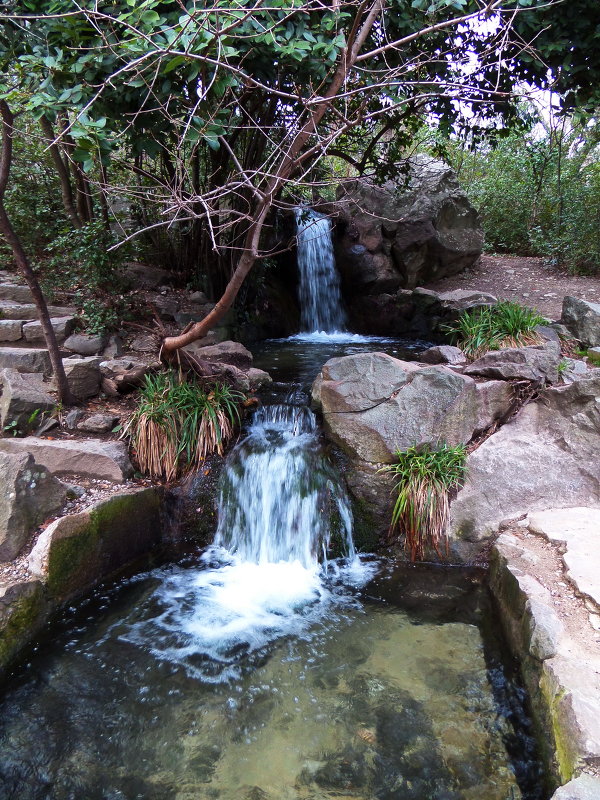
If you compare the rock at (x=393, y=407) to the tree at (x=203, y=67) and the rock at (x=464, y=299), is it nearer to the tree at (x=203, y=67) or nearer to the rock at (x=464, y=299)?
the tree at (x=203, y=67)

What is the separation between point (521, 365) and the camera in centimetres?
473

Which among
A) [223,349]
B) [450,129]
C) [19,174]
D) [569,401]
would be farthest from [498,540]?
[19,174]

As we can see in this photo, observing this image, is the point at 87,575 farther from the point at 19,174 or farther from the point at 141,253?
the point at 19,174

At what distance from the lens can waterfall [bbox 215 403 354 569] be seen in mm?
4395

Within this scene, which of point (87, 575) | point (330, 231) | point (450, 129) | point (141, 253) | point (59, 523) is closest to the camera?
point (59, 523)

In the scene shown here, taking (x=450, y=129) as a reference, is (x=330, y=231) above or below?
below

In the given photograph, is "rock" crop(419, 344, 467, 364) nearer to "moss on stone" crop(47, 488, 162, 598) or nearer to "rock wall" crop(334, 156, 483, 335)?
"moss on stone" crop(47, 488, 162, 598)

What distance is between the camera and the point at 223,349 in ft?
19.6

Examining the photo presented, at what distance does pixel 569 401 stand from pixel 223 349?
3.52m

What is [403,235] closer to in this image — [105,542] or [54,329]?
[54,329]

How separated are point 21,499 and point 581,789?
3.21 m

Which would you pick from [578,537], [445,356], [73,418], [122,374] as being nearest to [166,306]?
[122,374]

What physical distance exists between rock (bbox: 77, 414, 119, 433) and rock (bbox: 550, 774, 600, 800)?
3.93 metres

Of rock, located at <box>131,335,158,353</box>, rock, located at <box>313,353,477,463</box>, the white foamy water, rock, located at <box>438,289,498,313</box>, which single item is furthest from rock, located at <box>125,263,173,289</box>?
rock, located at <box>438,289,498,313</box>
